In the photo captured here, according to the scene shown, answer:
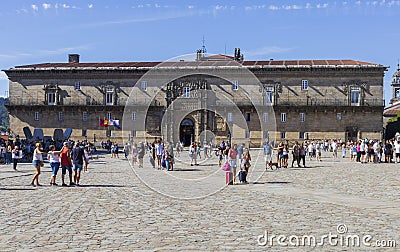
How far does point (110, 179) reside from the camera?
61.3ft

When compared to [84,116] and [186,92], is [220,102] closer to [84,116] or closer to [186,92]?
[186,92]

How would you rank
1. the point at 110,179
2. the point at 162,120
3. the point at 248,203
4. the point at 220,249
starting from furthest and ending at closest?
the point at 162,120, the point at 110,179, the point at 248,203, the point at 220,249

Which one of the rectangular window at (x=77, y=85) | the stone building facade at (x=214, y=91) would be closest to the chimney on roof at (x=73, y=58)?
the stone building facade at (x=214, y=91)

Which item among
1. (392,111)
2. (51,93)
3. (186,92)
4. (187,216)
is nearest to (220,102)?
(186,92)

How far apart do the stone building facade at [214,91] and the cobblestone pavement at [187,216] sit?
38.9 meters

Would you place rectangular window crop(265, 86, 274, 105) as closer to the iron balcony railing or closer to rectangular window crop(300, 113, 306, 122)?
the iron balcony railing

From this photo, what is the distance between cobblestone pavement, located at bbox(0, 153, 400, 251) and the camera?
25.1ft

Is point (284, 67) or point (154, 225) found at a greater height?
point (284, 67)

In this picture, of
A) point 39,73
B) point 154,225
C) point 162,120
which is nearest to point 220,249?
point 154,225

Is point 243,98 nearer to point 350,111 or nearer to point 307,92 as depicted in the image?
point 307,92

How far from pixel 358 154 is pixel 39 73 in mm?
38665

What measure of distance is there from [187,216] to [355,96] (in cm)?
4792

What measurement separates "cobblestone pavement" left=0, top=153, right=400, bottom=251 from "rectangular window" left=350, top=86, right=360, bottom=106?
4000 cm

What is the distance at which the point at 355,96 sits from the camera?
5509 centimetres
